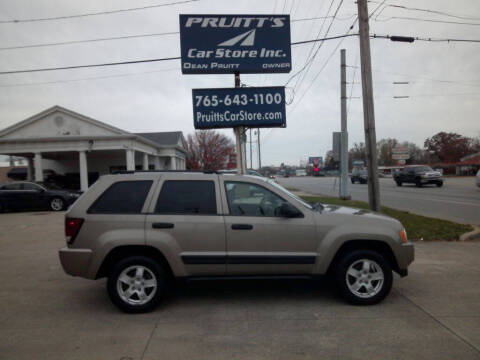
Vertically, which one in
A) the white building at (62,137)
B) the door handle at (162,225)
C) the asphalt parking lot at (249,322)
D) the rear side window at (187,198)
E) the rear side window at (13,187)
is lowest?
the asphalt parking lot at (249,322)

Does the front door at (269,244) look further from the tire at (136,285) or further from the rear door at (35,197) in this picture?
the rear door at (35,197)

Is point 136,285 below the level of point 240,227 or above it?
below

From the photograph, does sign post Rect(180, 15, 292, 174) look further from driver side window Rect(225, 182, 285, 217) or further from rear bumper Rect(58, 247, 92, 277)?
rear bumper Rect(58, 247, 92, 277)

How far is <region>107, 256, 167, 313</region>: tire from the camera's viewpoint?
3758 mm

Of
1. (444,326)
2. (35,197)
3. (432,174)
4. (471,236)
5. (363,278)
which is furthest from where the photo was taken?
(432,174)

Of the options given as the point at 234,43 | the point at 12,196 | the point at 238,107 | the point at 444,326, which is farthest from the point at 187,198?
the point at 12,196

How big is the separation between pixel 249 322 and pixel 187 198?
1670mm

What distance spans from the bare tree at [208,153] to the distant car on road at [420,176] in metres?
26.8

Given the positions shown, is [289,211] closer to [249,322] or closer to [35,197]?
[249,322]

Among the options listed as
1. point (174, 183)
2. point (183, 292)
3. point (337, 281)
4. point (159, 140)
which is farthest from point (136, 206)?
point (159, 140)

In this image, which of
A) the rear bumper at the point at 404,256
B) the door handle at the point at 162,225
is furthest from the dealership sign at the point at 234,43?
the rear bumper at the point at 404,256

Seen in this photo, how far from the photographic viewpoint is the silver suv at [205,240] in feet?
12.4

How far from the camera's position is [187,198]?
395cm

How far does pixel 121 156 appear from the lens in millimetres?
27484
